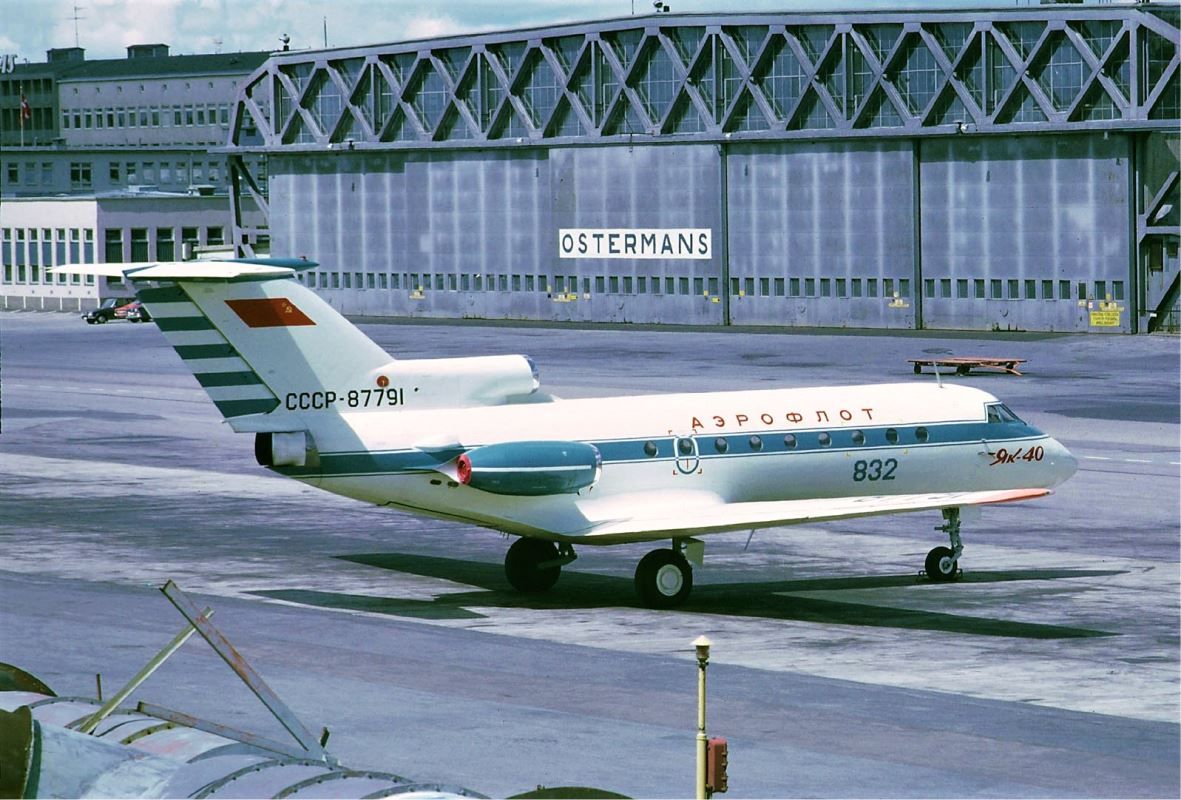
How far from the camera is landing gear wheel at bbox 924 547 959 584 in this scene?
33.5 metres

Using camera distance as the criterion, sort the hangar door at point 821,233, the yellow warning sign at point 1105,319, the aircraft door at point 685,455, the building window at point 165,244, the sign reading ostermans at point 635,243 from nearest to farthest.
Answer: the aircraft door at point 685,455 < the yellow warning sign at point 1105,319 < the hangar door at point 821,233 < the sign reading ostermans at point 635,243 < the building window at point 165,244

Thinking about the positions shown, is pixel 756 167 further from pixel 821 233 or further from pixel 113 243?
pixel 113 243

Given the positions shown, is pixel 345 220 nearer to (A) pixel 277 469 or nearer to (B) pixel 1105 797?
(A) pixel 277 469

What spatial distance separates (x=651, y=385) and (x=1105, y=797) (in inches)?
2073

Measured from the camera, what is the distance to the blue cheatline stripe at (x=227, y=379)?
96.9ft

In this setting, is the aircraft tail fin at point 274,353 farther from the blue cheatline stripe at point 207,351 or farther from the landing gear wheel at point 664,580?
the landing gear wheel at point 664,580

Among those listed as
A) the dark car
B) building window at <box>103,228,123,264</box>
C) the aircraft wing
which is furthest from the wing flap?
building window at <box>103,228,123,264</box>

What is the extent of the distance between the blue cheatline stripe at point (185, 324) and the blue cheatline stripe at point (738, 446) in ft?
8.05

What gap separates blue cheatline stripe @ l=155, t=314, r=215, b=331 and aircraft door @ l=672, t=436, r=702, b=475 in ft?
24.9

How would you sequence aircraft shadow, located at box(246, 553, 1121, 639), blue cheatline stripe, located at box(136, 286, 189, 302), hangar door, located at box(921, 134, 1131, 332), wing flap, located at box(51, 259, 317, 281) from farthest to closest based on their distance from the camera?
hangar door, located at box(921, 134, 1131, 332)
aircraft shadow, located at box(246, 553, 1121, 639)
blue cheatline stripe, located at box(136, 286, 189, 302)
wing flap, located at box(51, 259, 317, 281)

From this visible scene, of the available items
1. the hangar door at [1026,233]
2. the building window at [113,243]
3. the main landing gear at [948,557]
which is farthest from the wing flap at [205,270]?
the building window at [113,243]

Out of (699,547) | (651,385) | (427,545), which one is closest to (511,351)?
(651,385)

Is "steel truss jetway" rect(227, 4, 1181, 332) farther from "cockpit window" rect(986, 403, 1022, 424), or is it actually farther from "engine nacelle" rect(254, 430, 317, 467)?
"engine nacelle" rect(254, 430, 317, 467)

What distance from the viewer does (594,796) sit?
8195 millimetres
